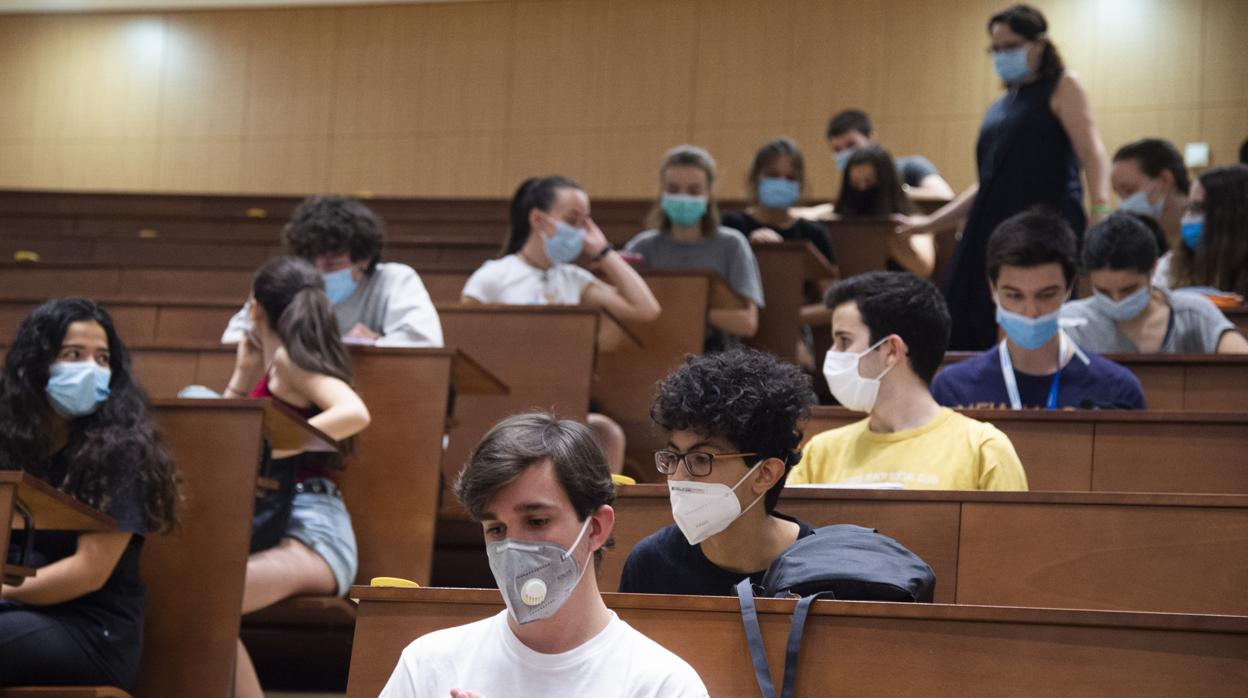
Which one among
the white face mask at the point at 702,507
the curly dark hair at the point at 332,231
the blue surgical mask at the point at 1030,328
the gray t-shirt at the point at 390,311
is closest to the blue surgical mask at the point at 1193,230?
the blue surgical mask at the point at 1030,328

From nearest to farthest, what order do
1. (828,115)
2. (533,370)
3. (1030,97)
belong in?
(533,370), (1030,97), (828,115)

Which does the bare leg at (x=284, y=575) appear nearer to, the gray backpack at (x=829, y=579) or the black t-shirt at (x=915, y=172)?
the gray backpack at (x=829, y=579)

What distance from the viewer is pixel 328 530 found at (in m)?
2.84

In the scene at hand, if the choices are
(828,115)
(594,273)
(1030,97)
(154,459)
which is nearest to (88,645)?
(154,459)

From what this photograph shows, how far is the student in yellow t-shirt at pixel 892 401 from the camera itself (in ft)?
7.84

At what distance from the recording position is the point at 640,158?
7551 mm

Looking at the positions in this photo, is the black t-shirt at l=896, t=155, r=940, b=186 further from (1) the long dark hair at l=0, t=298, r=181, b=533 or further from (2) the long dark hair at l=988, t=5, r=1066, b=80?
(1) the long dark hair at l=0, t=298, r=181, b=533

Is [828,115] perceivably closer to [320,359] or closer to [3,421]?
[320,359]

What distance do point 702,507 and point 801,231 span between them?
2852 millimetres

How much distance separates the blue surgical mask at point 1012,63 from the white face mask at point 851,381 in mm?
1774

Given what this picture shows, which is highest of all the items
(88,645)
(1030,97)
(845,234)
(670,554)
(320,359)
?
(1030,97)

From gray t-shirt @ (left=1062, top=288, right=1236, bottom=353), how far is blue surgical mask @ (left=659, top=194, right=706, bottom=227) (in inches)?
48.0

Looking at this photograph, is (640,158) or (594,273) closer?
(594,273)

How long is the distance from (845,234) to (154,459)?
2.79 metres
